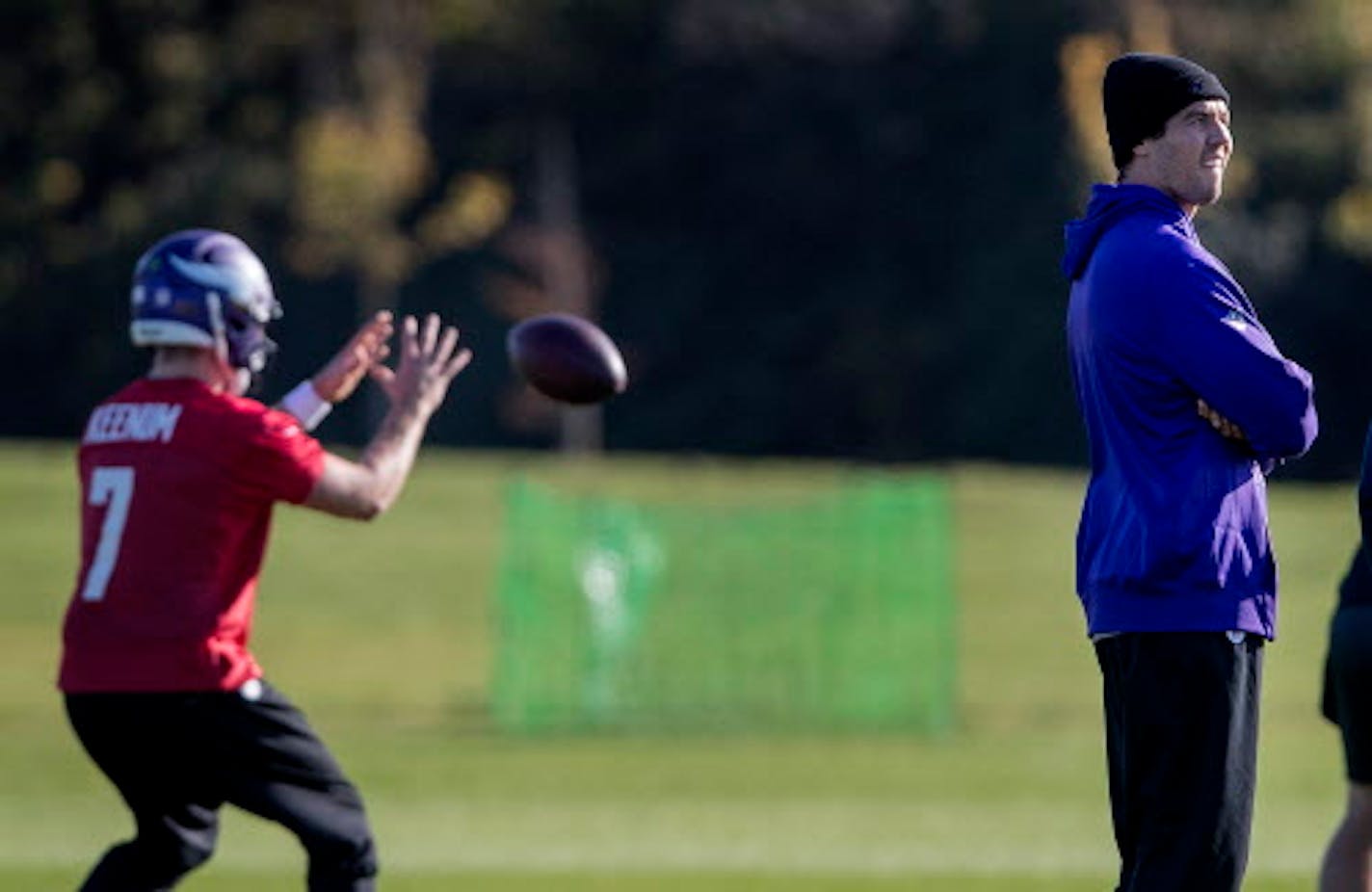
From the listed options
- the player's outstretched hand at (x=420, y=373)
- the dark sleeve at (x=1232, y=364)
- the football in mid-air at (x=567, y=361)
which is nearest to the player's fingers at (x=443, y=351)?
the player's outstretched hand at (x=420, y=373)

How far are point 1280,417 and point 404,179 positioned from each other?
37.6 metres

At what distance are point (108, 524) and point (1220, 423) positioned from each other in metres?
2.60

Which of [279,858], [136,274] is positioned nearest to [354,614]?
[279,858]

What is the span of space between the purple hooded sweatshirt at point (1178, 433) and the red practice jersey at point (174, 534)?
78.0 inches

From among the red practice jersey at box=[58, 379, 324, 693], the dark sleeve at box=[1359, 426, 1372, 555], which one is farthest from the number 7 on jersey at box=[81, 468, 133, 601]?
the dark sleeve at box=[1359, 426, 1372, 555]

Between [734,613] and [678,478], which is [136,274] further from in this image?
[678,478]

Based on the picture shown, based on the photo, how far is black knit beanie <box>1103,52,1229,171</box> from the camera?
6383 millimetres

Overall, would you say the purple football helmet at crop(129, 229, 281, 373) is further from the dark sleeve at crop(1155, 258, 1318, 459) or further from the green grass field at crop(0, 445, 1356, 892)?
Answer: the green grass field at crop(0, 445, 1356, 892)

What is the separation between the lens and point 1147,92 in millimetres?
6391

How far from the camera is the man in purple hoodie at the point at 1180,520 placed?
6180 mm

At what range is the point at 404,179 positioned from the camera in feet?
142

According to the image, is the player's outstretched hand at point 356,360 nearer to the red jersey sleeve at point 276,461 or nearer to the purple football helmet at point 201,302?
the purple football helmet at point 201,302

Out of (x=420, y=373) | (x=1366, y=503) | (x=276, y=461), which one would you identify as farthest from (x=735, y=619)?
(x=1366, y=503)

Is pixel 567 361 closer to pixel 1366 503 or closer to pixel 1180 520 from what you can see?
pixel 1366 503
